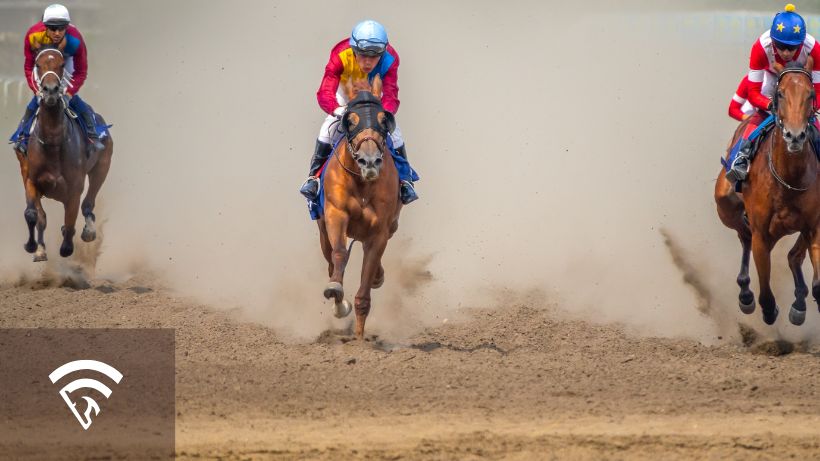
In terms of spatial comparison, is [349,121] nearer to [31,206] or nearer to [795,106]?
[795,106]

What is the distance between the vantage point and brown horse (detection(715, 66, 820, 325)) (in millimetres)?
11695

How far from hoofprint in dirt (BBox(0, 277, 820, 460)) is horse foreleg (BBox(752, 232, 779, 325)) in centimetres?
43

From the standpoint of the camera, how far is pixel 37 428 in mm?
9711

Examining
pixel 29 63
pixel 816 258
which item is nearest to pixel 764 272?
pixel 816 258

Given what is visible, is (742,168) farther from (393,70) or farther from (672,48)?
(672,48)

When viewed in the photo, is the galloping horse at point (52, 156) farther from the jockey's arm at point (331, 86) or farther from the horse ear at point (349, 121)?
the horse ear at point (349, 121)

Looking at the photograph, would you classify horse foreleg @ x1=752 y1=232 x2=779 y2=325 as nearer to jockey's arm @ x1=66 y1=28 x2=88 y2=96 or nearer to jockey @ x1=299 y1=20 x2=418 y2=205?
jockey @ x1=299 y1=20 x2=418 y2=205

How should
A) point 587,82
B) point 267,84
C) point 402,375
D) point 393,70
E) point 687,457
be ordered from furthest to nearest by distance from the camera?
point 267,84 → point 587,82 → point 393,70 → point 402,375 → point 687,457

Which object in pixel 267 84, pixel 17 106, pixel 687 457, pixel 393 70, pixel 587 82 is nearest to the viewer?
pixel 687 457

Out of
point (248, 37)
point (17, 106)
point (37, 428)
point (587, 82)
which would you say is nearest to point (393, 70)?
point (37, 428)

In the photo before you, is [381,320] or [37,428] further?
[381,320]

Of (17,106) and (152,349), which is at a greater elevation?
(17,106)

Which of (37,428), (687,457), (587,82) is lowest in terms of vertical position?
(687,457)

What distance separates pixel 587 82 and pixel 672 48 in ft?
6.60
